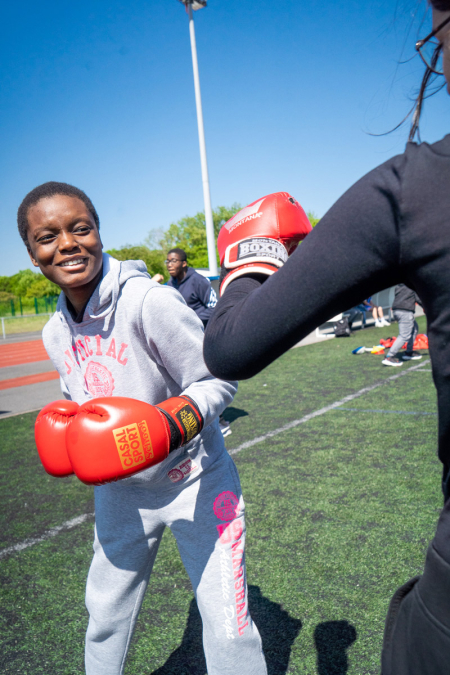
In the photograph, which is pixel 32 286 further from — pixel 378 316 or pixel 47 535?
pixel 47 535

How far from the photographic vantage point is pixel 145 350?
5.47 ft

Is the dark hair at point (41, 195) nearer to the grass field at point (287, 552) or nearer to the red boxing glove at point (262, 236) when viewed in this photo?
the red boxing glove at point (262, 236)

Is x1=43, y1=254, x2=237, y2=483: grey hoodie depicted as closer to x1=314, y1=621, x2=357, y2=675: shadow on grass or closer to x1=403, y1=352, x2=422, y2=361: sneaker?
x1=314, y1=621, x2=357, y2=675: shadow on grass

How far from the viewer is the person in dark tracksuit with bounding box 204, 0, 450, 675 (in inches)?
25.6

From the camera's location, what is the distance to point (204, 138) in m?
15.0

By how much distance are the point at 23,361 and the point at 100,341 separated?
13.9 m

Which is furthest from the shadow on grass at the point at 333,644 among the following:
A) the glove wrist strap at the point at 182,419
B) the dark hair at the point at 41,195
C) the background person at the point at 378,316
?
the background person at the point at 378,316

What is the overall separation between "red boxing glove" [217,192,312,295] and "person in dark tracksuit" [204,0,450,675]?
155mm

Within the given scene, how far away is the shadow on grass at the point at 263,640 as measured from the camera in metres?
2.13

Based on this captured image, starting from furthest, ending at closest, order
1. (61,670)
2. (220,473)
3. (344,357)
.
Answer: (344,357), (61,670), (220,473)

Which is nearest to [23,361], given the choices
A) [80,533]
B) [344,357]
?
[344,357]

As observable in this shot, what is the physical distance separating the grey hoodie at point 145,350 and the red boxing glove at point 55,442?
146mm

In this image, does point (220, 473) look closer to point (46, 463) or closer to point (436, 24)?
point (46, 463)

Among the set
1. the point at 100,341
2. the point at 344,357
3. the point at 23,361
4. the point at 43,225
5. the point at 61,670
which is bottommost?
the point at 23,361
